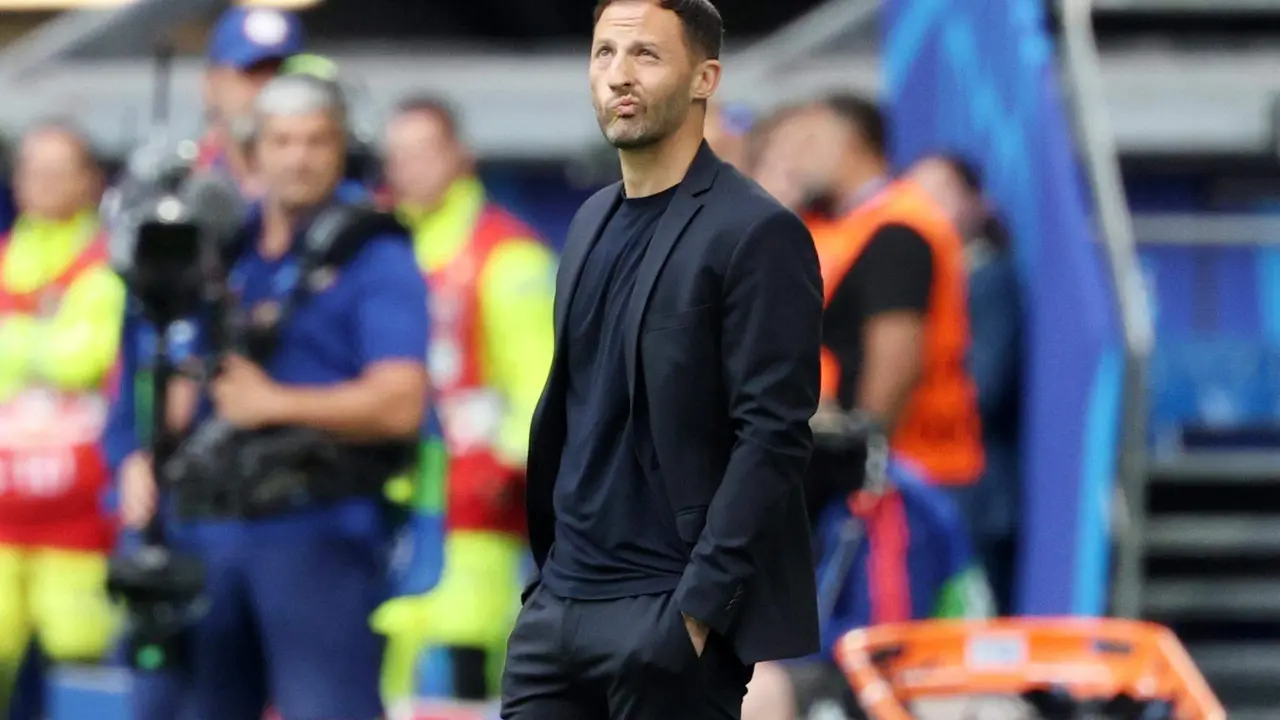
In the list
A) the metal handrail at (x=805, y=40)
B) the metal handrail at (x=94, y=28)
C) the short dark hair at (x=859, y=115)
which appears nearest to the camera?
the short dark hair at (x=859, y=115)

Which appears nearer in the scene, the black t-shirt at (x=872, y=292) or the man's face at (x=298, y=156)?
the man's face at (x=298, y=156)

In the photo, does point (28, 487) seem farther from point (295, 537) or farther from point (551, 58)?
point (551, 58)

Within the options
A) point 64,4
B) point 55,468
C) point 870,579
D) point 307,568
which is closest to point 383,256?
point 307,568

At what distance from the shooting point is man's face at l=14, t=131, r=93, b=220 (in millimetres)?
7613

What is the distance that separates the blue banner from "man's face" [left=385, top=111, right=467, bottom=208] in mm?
1953

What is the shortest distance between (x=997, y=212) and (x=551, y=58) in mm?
4411

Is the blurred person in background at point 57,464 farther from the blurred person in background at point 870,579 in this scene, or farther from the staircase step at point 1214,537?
the staircase step at point 1214,537

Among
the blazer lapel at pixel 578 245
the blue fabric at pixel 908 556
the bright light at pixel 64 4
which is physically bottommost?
the blue fabric at pixel 908 556

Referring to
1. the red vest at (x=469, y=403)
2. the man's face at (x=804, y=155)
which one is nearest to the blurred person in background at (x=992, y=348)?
the man's face at (x=804, y=155)

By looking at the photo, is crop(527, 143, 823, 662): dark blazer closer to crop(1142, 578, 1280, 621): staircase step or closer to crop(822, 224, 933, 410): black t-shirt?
crop(822, 224, 933, 410): black t-shirt

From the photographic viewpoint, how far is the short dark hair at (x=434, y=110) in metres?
7.79

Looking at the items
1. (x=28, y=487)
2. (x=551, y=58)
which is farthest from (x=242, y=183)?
(x=551, y=58)

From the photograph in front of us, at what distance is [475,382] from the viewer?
302 inches

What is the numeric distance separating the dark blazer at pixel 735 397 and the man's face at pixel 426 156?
4350mm
